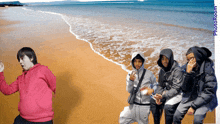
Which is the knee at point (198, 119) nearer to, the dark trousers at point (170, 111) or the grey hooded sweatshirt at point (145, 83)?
the dark trousers at point (170, 111)

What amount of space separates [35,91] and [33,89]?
29 mm

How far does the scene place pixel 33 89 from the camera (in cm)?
172

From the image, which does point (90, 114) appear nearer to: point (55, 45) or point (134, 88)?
point (134, 88)

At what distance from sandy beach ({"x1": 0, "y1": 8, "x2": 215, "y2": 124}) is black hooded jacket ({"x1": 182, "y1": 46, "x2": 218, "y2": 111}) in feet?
1.84

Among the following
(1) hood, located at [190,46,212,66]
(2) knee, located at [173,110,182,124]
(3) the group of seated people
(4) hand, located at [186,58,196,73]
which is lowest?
(2) knee, located at [173,110,182,124]

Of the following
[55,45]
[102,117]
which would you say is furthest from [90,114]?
[55,45]

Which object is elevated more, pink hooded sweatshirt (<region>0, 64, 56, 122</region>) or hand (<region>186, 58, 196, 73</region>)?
hand (<region>186, 58, 196, 73</region>)

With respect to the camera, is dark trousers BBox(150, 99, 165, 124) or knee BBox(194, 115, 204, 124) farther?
dark trousers BBox(150, 99, 165, 124)

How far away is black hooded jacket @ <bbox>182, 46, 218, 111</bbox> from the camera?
5.33ft

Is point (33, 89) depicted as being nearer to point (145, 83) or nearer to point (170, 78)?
point (145, 83)

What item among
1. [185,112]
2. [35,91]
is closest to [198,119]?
[185,112]

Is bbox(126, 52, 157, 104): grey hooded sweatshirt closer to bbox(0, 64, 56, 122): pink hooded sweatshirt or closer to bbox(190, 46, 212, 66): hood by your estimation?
bbox(190, 46, 212, 66): hood

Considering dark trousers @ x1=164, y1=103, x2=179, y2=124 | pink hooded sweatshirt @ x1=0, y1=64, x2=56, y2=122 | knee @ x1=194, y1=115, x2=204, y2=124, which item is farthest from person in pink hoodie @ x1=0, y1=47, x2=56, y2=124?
knee @ x1=194, y1=115, x2=204, y2=124

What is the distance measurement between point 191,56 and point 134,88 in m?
0.70
